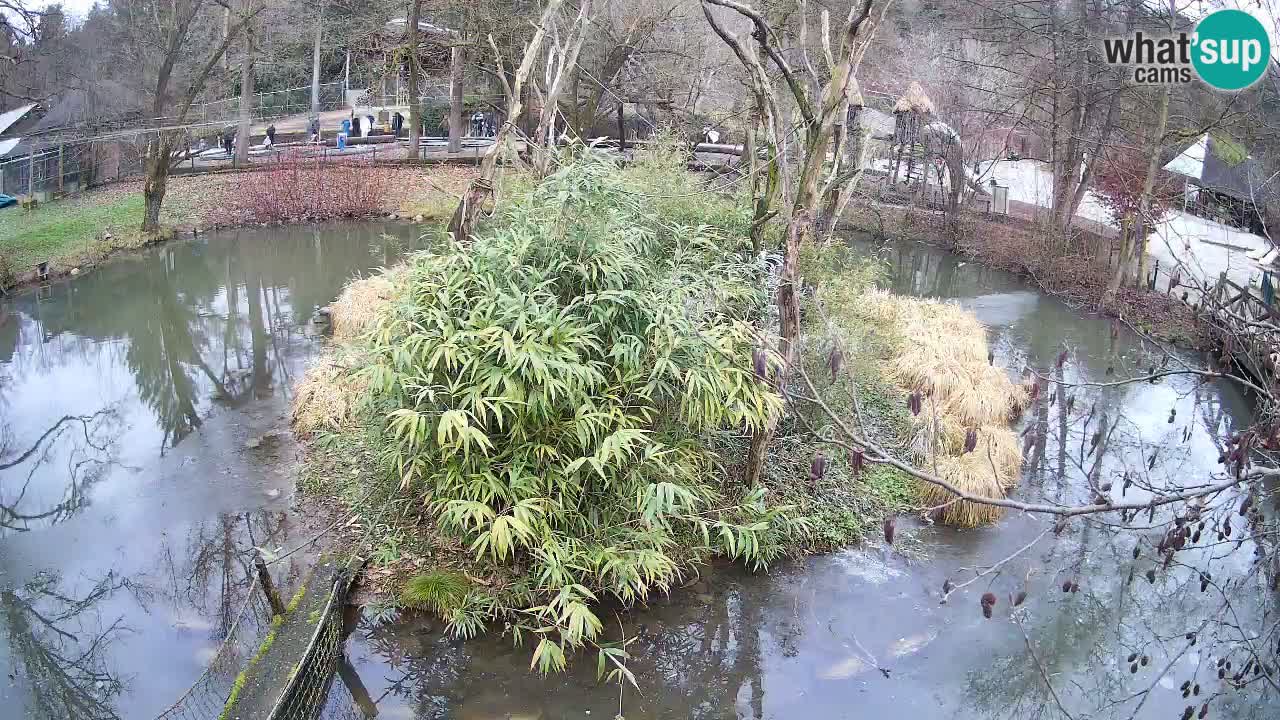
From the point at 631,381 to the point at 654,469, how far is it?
1.85 ft

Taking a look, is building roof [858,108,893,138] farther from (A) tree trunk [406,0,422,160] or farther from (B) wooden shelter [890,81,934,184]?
(A) tree trunk [406,0,422,160]

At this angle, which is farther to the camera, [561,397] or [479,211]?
[479,211]

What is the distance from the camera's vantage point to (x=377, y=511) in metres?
6.55

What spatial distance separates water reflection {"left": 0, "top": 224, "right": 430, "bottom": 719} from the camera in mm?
5762

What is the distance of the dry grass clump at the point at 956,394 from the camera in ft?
24.3

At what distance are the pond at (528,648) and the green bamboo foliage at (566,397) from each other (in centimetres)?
44

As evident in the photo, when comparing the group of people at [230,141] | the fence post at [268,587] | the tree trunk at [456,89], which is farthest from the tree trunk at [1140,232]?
the group of people at [230,141]

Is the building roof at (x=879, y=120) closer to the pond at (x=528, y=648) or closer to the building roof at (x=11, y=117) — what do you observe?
the pond at (x=528, y=648)

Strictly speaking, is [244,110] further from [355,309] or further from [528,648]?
[528,648]

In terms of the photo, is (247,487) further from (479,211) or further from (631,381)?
(631,381)

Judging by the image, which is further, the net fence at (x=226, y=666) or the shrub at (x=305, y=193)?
the shrub at (x=305, y=193)

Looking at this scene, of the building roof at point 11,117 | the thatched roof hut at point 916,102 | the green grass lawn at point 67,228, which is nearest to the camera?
the green grass lawn at point 67,228

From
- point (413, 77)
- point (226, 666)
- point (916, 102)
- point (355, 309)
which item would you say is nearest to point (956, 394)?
point (226, 666)

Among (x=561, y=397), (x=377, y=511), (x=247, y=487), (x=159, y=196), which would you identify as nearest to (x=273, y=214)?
(x=159, y=196)
